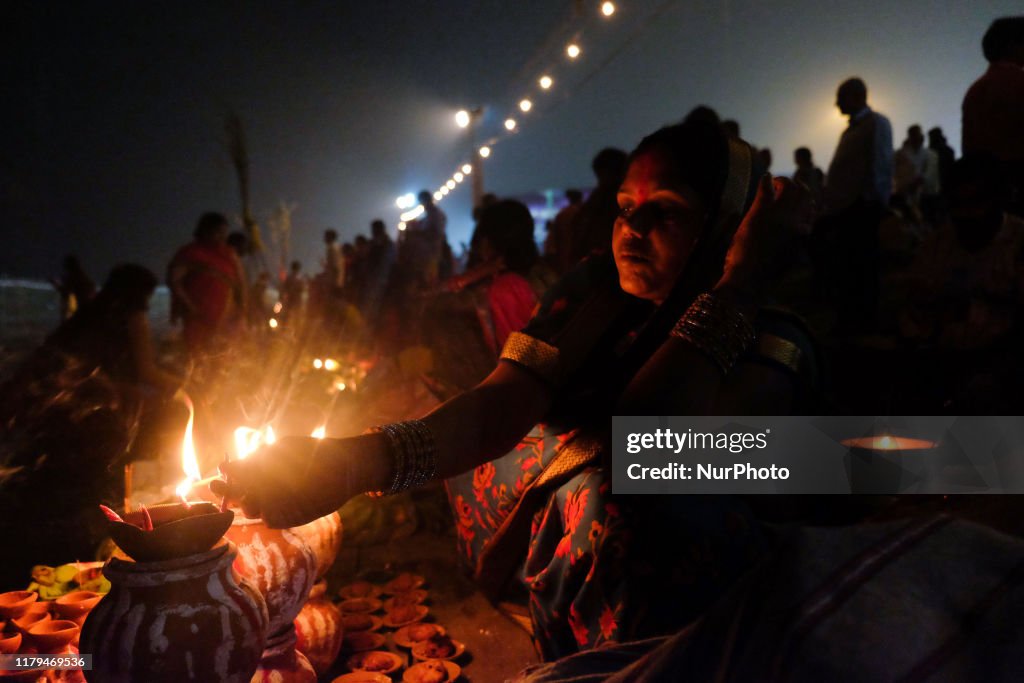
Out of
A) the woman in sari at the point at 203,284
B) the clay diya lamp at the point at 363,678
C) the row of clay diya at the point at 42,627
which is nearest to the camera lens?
the row of clay diya at the point at 42,627

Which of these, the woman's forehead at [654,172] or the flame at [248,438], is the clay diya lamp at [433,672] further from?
the woman's forehead at [654,172]

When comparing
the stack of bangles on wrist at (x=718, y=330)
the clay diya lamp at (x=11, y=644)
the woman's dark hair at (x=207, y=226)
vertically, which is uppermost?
the woman's dark hair at (x=207, y=226)

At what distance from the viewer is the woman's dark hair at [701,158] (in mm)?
2203

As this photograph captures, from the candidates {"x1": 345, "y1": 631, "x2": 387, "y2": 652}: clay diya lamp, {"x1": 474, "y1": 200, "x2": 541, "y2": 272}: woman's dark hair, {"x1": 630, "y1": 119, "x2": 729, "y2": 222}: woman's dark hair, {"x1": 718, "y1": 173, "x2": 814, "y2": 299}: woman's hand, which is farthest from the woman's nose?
{"x1": 474, "y1": 200, "x2": 541, "y2": 272}: woman's dark hair

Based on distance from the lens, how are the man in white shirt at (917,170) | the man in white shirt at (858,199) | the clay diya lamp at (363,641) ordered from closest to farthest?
the clay diya lamp at (363,641), the man in white shirt at (858,199), the man in white shirt at (917,170)

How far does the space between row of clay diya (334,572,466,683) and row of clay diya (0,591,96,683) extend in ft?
3.26

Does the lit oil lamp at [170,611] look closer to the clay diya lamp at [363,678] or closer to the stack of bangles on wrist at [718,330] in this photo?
the clay diya lamp at [363,678]

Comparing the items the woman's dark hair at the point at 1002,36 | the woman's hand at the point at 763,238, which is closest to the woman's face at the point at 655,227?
the woman's hand at the point at 763,238

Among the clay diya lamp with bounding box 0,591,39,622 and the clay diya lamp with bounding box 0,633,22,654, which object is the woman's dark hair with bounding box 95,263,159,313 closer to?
the clay diya lamp with bounding box 0,591,39,622

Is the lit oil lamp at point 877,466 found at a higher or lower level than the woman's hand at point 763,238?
lower

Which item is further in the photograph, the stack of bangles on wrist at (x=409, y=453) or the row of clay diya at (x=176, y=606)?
the stack of bangles on wrist at (x=409, y=453)

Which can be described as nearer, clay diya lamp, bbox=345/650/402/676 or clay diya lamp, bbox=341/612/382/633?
clay diya lamp, bbox=345/650/402/676

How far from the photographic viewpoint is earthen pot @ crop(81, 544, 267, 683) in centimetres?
170

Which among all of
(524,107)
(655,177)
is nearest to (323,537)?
(655,177)
